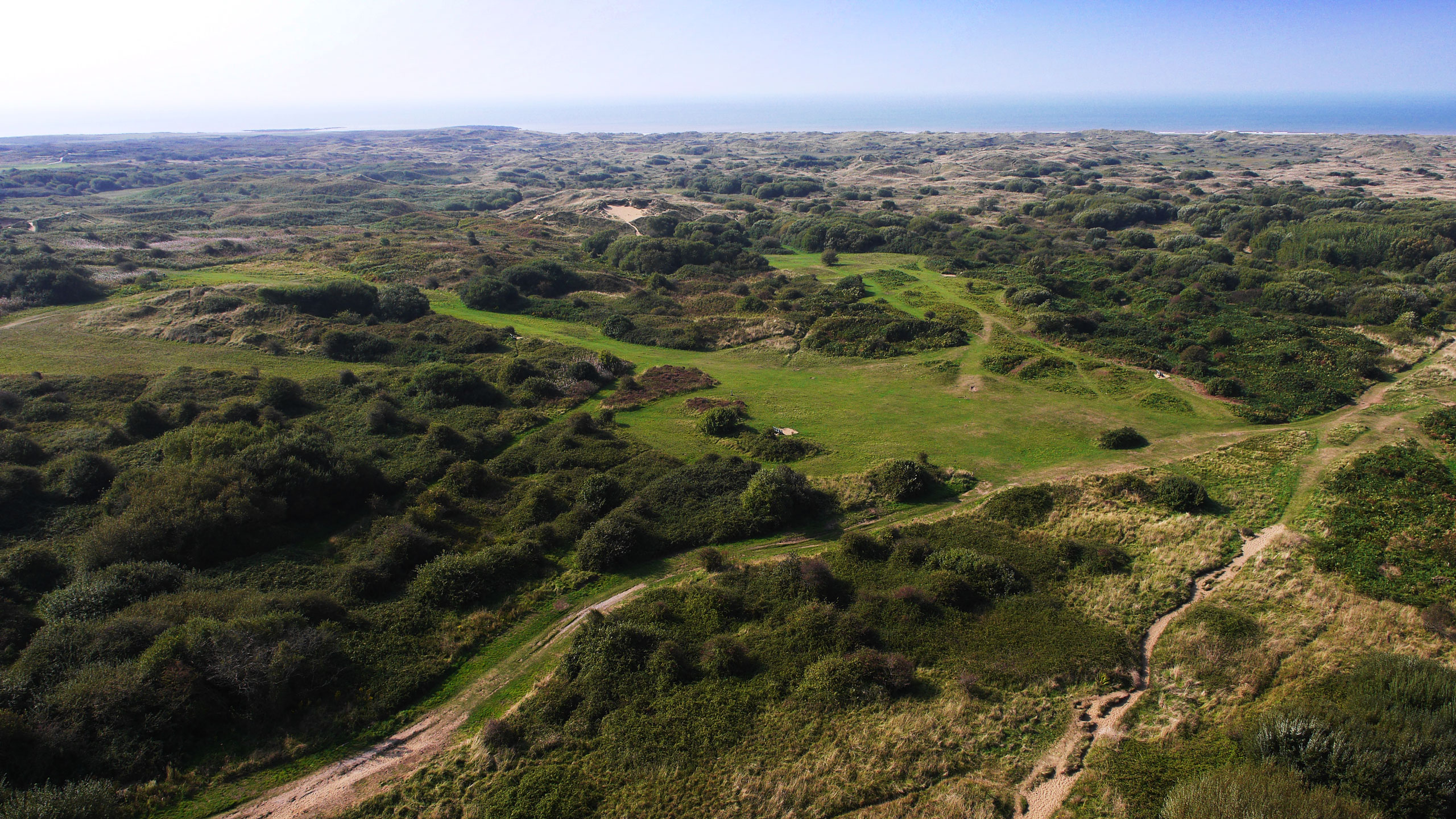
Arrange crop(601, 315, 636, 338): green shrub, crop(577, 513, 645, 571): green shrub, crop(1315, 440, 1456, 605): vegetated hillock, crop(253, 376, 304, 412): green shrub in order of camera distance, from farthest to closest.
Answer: crop(601, 315, 636, 338): green shrub → crop(253, 376, 304, 412): green shrub → crop(577, 513, 645, 571): green shrub → crop(1315, 440, 1456, 605): vegetated hillock

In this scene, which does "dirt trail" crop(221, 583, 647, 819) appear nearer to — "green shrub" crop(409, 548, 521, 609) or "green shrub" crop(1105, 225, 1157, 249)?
"green shrub" crop(409, 548, 521, 609)

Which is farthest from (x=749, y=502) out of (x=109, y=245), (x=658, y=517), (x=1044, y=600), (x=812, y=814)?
(x=109, y=245)

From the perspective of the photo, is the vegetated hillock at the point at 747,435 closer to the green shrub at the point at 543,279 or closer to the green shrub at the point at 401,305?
the green shrub at the point at 401,305

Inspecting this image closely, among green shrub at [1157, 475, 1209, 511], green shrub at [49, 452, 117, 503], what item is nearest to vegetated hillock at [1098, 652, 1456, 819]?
green shrub at [1157, 475, 1209, 511]

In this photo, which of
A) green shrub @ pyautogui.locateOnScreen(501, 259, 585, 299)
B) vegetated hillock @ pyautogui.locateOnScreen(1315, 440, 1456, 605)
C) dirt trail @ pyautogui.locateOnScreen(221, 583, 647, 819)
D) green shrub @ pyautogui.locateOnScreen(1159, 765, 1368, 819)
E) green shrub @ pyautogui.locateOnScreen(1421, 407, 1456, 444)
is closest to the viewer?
green shrub @ pyautogui.locateOnScreen(1159, 765, 1368, 819)

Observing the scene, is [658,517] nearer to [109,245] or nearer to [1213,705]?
[1213,705]

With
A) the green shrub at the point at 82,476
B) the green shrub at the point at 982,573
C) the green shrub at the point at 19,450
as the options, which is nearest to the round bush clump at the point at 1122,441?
the green shrub at the point at 982,573

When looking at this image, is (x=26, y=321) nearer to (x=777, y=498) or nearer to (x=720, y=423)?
(x=720, y=423)
